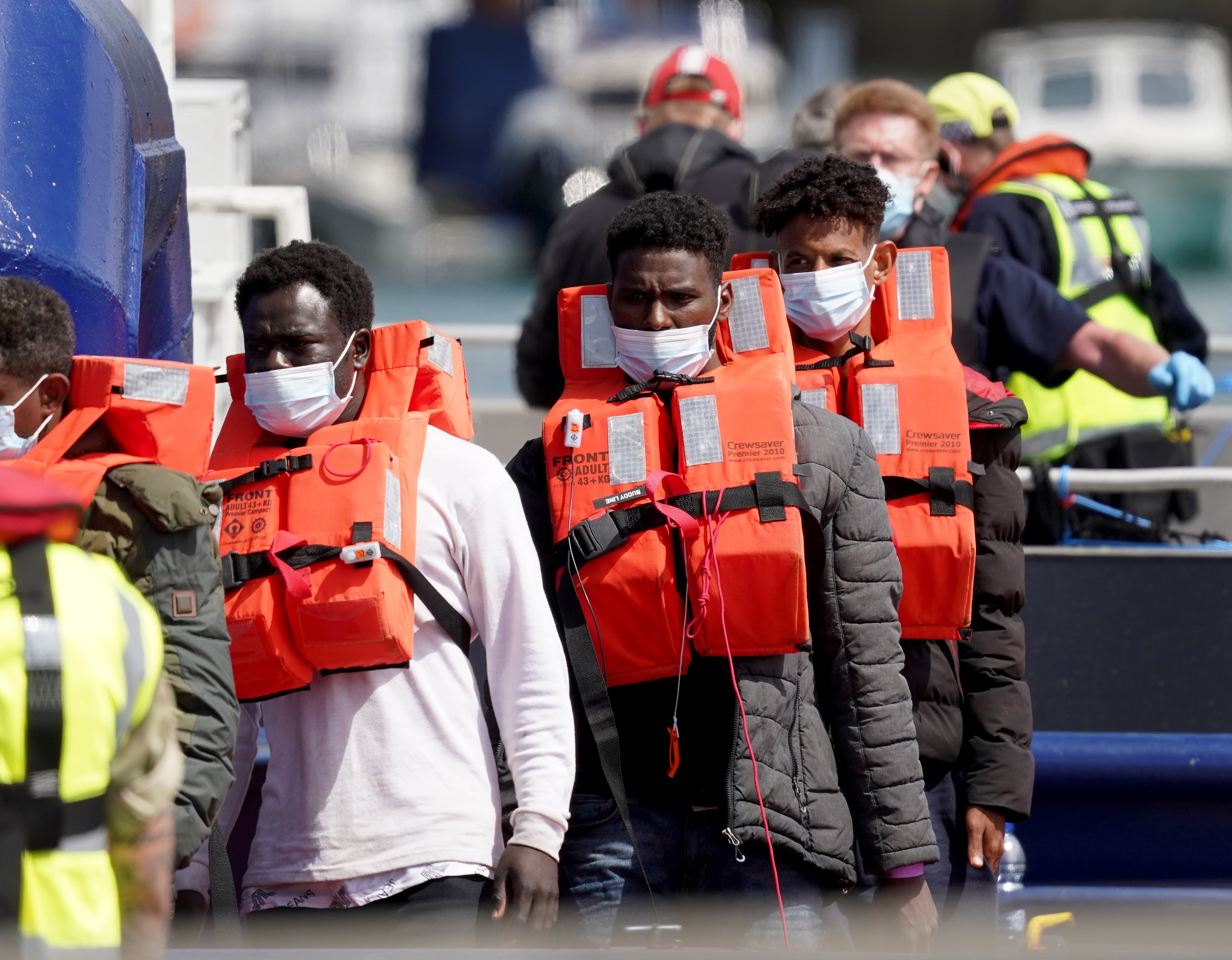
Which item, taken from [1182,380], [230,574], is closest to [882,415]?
[230,574]

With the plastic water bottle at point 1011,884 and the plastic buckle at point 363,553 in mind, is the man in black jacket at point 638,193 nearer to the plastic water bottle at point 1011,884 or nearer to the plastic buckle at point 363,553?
the plastic water bottle at point 1011,884

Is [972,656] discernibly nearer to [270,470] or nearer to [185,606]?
[270,470]

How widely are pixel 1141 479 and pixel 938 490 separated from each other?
1.66m

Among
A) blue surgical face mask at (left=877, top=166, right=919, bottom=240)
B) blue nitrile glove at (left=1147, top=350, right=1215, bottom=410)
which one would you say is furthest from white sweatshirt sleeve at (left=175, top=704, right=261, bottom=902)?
blue nitrile glove at (left=1147, top=350, right=1215, bottom=410)

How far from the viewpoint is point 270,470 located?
9.79 feet

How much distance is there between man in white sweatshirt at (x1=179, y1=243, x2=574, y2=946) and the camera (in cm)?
271

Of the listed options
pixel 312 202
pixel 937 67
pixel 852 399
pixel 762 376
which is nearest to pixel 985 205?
pixel 852 399

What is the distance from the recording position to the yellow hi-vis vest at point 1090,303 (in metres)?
5.15

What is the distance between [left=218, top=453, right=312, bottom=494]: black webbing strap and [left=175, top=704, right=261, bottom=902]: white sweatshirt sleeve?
406 millimetres

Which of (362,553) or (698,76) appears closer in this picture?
(362,553)

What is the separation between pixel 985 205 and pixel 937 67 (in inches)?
1249

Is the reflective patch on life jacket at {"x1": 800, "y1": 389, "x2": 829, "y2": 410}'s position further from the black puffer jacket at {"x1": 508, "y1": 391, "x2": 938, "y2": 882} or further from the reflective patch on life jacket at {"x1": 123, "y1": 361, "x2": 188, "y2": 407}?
the reflective patch on life jacket at {"x1": 123, "y1": 361, "x2": 188, "y2": 407}

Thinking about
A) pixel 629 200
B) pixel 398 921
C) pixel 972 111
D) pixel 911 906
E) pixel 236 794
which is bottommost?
pixel 911 906

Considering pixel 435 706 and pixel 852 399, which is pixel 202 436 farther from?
pixel 852 399
